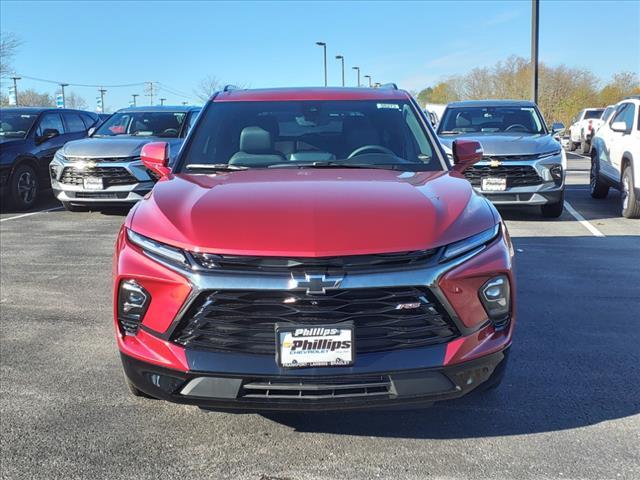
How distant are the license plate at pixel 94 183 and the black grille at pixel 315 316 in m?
7.28

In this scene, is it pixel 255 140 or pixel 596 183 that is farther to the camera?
pixel 596 183

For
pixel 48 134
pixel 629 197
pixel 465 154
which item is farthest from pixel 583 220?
pixel 48 134

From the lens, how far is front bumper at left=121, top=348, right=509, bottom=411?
8.17 feet

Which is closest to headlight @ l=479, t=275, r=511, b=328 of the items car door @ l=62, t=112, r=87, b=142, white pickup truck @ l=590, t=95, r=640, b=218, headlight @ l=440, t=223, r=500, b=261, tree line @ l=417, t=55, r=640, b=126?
headlight @ l=440, t=223, r=500, b=261

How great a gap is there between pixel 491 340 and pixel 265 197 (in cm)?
125

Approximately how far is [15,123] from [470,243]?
10.6 m

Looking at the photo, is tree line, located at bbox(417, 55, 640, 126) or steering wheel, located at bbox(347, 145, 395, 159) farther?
tree line, located at bbox(417, 55, 640, 126)

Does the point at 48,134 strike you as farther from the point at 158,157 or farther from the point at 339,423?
the point at 339,423

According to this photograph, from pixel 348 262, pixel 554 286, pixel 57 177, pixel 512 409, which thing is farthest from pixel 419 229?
pixel 57 177

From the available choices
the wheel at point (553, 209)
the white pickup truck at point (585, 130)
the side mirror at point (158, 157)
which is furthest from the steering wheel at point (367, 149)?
the white pickup truck at point (585, 130)

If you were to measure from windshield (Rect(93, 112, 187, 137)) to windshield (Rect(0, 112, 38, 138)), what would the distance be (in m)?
1.55

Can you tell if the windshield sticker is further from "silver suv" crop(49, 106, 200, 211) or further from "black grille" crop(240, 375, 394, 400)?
"silver suv" crop(49, 106, 200, 211)

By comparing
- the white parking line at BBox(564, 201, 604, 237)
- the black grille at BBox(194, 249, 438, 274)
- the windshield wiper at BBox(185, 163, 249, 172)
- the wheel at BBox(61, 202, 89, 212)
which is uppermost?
the windshield wiper at BBox(185, 163, 249, 172)

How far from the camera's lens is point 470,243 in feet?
8.90
